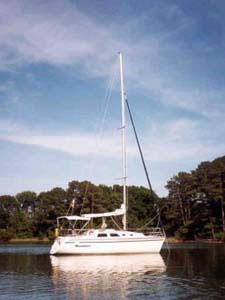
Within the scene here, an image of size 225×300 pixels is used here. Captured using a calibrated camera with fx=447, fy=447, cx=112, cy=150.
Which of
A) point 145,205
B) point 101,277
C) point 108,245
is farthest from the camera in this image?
point 145,205

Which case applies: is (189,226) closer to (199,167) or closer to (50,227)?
(199,167)

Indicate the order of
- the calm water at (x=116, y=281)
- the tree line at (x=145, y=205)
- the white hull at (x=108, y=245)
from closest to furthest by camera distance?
the calm water at (x=116, y=281), the white hull at (x=108, y=245), the tree line at (x=145, y=205)

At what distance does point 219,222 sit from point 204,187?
689cm

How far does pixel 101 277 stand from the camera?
2564 centimetres

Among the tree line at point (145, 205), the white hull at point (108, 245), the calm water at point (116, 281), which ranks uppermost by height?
the tree line at point (145, 205)

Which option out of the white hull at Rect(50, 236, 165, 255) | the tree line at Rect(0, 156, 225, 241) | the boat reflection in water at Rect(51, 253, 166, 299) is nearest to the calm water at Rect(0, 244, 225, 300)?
the boat reflection in water at Rect(51, 253, 166, 299)

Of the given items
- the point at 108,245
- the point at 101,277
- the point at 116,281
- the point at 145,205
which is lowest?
the point at 116,281

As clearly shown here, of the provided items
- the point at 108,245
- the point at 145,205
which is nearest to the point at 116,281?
the point at 108,245

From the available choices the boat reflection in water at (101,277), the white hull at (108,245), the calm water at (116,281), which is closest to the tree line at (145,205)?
the white hull at (108,245)

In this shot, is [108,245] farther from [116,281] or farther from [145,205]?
[145,205]

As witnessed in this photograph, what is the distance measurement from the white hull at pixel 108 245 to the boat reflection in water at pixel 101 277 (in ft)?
19.5

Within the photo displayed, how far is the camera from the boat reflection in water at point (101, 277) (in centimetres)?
2017

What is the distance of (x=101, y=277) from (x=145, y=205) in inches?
3418

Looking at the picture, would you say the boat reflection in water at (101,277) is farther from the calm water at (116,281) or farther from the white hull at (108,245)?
the white hull at (108,245)
